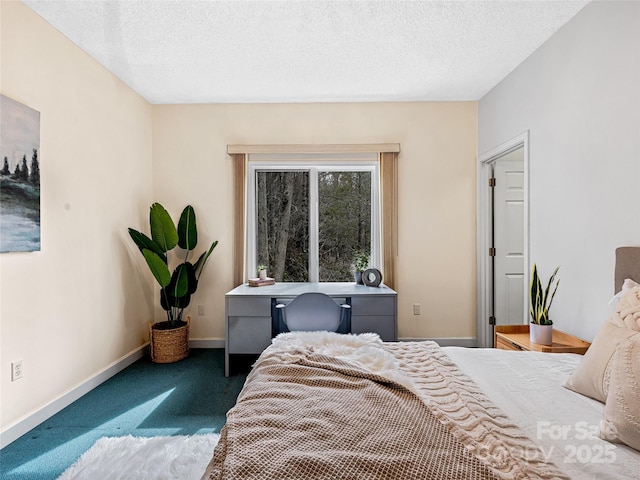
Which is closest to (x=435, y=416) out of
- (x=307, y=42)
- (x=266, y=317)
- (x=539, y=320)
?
(x=539, y=320)

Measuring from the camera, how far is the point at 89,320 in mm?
2912

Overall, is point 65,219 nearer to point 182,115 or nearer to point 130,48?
point 130,48

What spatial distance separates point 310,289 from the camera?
361 cm

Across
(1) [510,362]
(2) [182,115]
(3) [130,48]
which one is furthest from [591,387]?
(2) [182,115]

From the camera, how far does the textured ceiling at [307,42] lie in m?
2.33

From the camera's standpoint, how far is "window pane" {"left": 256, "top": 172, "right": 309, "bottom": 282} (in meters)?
4.05

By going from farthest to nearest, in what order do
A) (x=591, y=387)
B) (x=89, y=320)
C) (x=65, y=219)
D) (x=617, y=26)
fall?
(x=89, y=320) → (x=65, y=219) → (x=617, y=26) → (x=591, y=387)

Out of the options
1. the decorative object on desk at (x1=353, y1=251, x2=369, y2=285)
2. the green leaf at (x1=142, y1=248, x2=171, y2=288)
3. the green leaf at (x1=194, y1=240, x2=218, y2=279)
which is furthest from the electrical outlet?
the decorative object on desk at (x1=353, y1=251, x2=369, y2=285)

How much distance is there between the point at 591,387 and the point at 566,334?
1.24 m

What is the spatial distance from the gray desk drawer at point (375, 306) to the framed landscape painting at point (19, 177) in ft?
7.86

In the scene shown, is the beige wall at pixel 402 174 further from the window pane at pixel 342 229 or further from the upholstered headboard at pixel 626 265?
the upholstered headboard at pixel 626 265

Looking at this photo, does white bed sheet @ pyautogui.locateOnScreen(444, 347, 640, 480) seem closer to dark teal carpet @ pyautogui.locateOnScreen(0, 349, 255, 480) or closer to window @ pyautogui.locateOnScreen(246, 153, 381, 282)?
dark teal carpet @ pyautogui.locateOnScreen(0, 349, 255, 480)

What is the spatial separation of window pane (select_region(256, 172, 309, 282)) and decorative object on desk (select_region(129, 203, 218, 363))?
0.62 meters

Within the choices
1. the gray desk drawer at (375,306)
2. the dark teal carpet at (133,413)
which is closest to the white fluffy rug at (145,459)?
the dark teal carpet at (133,413)
